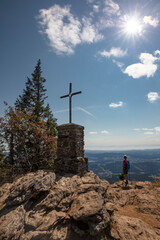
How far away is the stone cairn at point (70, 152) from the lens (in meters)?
6.61

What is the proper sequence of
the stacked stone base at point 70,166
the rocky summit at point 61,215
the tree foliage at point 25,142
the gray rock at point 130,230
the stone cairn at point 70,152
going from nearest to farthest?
1. the rocky summit at point 61,215
2. the gray rock at point 130,230
3. the stacked stone base at point 70,166
4. the stone cairn at point 70,152
5. the tree foliage at point 25,142

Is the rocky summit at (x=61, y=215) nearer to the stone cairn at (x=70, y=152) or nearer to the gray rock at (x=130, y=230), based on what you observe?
the gray rock at (x=130, y=230)

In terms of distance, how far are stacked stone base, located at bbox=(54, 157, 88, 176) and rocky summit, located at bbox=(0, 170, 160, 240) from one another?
94 centimetres

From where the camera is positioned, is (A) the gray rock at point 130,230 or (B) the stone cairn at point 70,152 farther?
(B) the stone cairn at point 70,152

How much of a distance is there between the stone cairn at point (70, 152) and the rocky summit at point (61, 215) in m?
1.06

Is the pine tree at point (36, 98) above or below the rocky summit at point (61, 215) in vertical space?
above

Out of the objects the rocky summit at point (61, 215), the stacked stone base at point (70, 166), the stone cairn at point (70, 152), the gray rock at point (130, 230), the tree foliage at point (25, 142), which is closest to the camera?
the rocky summit at point (61, 215)

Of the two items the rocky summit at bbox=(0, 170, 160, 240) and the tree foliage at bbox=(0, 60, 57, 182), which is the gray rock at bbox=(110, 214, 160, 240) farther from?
the tree foliage at bbox=(0, 60, 57, 182)

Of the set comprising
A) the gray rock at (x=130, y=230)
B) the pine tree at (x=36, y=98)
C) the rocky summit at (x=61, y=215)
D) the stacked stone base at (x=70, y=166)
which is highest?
the pine tree at (x=36, y=98)

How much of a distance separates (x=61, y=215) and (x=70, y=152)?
3.10 metres

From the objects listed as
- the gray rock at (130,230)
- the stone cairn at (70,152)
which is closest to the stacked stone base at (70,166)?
the stone cairn at (70,152)

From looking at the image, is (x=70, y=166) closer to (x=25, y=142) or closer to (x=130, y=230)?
(x=130, y=230)

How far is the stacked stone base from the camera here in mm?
6495

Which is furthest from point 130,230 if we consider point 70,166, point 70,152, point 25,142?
point 25,142
